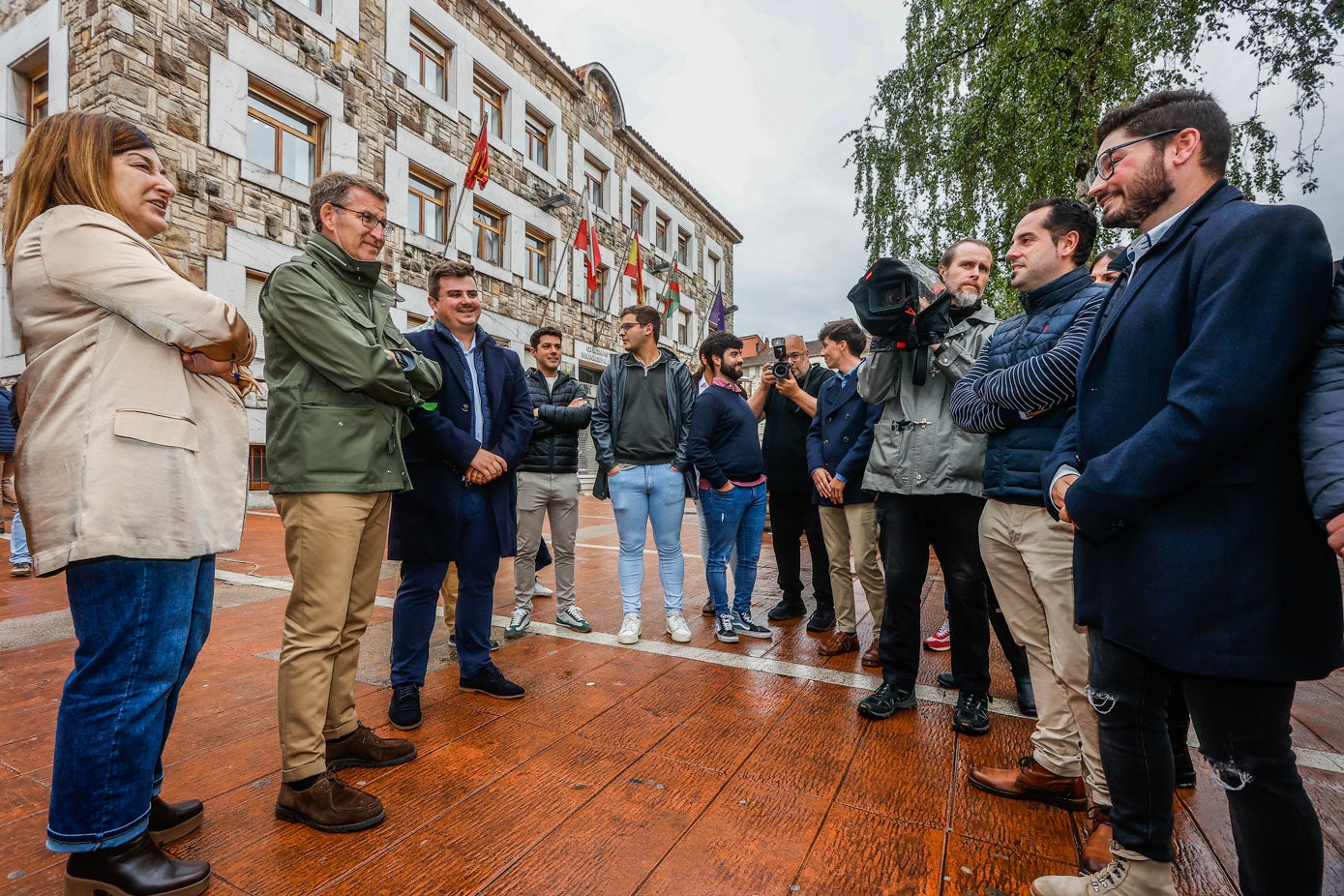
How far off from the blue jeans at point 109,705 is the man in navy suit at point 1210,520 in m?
2.30

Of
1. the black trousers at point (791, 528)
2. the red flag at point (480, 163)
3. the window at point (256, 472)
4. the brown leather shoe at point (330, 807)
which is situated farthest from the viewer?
the red flag at point (480, 163)

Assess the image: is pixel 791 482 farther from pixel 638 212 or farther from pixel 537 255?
pixel 638 212

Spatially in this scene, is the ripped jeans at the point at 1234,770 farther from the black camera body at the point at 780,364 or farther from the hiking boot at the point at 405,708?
the black camera body at the point at 780,364

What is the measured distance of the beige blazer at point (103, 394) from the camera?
1.57 m

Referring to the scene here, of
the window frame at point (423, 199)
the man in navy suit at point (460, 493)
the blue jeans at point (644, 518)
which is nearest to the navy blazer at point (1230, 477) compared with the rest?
the man in navy suit at point (460, 493)

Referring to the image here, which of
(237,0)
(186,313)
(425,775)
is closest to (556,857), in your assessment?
(425,775)

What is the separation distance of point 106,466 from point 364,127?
1327 centimetres

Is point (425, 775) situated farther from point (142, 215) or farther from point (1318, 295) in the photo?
point (1318, 295)

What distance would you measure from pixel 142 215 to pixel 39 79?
13.9 m

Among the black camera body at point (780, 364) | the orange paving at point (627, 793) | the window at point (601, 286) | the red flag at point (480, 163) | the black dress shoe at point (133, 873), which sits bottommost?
the orange paving at point (627, 793)

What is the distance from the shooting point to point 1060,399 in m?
2.25

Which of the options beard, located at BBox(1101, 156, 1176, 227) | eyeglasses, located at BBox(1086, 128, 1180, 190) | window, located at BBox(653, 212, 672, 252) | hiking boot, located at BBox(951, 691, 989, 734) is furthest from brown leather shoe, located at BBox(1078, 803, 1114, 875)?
window, located at BBox(653, 212, 672, 252)

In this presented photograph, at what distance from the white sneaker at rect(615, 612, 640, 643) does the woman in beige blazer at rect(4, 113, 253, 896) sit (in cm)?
251

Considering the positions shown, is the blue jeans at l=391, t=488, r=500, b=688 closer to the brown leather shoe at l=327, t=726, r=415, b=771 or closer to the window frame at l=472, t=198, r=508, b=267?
the brown leather shoe at l=327, t=726, r=415, b=771
